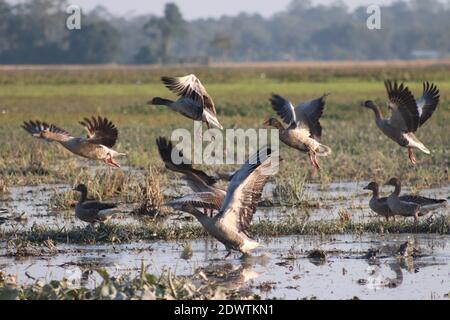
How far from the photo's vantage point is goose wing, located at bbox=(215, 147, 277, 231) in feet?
29.6

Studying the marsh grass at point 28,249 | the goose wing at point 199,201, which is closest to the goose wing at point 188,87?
the goose wing at point 199,201

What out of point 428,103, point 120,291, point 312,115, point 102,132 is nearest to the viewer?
point 120,291

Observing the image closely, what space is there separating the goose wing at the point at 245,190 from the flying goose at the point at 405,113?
137 inches

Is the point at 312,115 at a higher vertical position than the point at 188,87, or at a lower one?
lower

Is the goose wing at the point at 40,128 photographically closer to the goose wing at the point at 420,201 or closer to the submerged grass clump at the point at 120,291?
the goose wing at the point at 420,201

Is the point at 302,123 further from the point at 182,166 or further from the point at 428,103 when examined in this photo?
the point at 182,166

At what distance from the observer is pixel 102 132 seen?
1193cm

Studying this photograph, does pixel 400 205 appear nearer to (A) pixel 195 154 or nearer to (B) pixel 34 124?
(B) pixel 34 124

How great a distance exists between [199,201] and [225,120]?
17.6m

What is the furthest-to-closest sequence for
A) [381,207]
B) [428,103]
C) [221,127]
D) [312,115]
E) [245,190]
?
[428,103]
[312,115]
[221,127]
[381,207]
[245,190]

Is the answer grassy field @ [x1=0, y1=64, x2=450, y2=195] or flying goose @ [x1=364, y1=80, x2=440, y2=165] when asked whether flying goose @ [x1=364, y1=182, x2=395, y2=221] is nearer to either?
flying goose @ [x1=364, y1=80, x2=440, y2=165]

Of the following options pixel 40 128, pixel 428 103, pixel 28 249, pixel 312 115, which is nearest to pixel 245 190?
pixel 28 249

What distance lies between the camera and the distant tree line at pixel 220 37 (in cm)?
9294

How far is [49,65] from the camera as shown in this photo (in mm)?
90312
